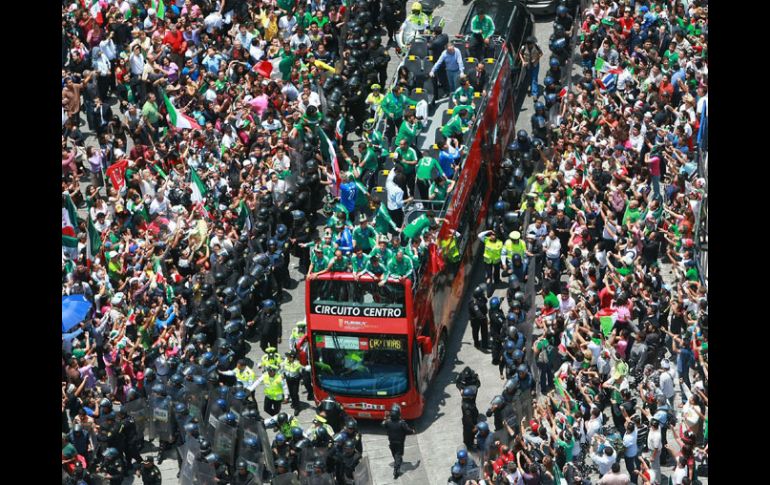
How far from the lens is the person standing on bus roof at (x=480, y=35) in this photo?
3954 cm

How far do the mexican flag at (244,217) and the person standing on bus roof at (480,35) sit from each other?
22.7 feet

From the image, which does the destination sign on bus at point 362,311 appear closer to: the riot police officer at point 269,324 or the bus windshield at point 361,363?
the bus windshield at point 361,363

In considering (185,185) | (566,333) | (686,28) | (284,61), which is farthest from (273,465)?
(686,28)

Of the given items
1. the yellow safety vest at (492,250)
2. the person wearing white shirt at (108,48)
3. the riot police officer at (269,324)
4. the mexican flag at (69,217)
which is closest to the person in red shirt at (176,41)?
the person wearing white shirt at (108,48)

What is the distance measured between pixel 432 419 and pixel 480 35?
1044 cm

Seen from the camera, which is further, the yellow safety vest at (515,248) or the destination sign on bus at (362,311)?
the yellow safety vest at (515,248)

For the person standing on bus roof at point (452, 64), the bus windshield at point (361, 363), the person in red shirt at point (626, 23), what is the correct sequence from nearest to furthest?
the bus windshield at point (361, 363), the person standing on bus roof at point (452, 64), the person in red shirt at point (626, 23)

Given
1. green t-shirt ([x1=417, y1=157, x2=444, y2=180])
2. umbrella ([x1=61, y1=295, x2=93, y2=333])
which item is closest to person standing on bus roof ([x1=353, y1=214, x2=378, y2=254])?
green t-shirt ([x1=417, y1=157, x2=444, y2=180])

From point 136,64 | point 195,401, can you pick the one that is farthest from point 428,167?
point 136,64

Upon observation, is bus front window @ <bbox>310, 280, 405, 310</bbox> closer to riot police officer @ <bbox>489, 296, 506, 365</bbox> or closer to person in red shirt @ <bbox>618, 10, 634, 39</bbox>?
riot police officer @ <bbox>489, 296, 506, 365</bbox>

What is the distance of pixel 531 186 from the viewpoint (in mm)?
37188

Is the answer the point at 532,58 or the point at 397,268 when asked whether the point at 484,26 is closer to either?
the point at 532,58

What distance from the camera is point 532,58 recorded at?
41.3 m

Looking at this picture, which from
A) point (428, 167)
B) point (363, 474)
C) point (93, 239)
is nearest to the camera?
point (363, 474)
